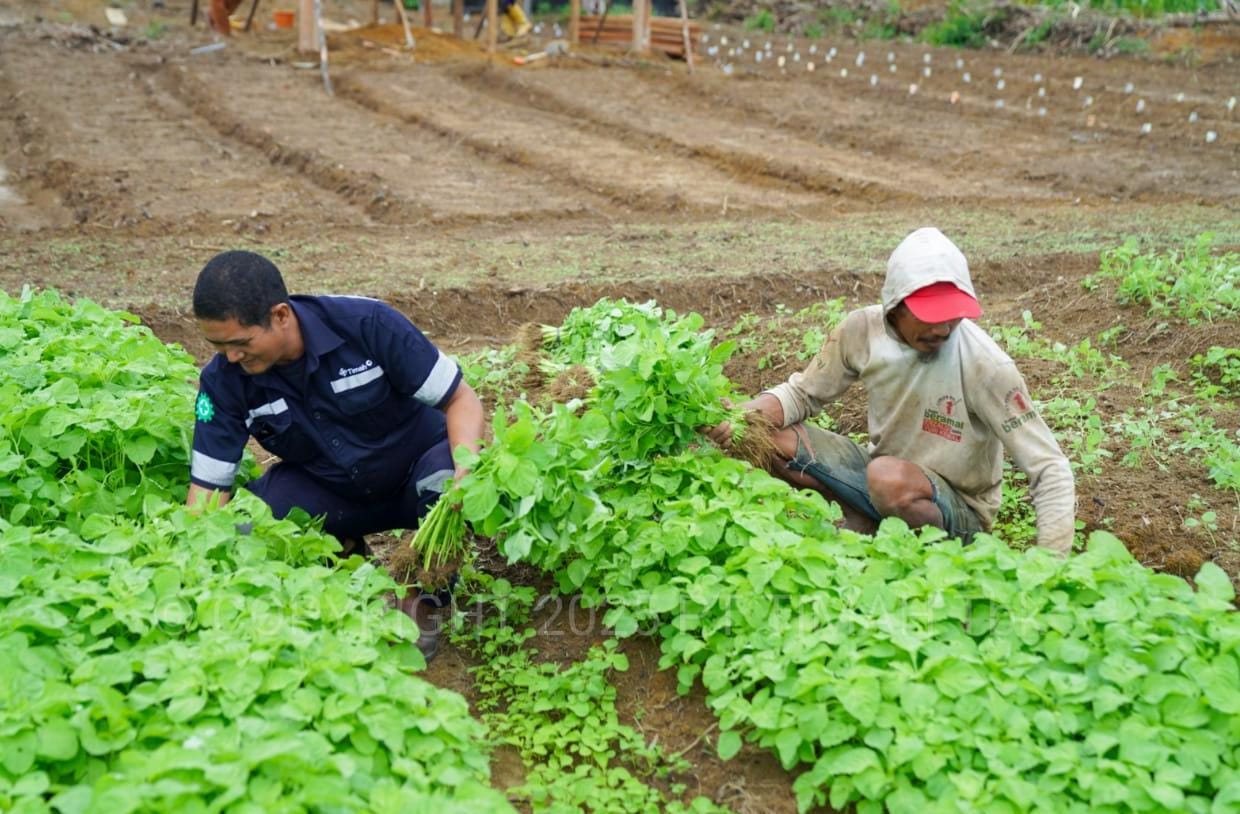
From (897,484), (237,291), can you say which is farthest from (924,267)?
(237,291)

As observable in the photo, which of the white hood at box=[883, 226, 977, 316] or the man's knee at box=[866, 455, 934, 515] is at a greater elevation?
the white hood at box=[883, 226, 977, 316]

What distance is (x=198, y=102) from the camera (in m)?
14.8

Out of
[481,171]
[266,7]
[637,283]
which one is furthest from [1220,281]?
[266,7]

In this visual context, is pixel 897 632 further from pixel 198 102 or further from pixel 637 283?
pixel 198 102

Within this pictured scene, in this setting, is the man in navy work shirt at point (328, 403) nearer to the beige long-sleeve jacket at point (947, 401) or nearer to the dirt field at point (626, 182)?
the dirt field at point (626, 182)

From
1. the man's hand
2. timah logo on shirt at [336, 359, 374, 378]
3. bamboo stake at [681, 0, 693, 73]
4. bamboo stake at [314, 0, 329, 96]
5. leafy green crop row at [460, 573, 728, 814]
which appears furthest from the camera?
bamboo stake at [681, 0, 693, 73]

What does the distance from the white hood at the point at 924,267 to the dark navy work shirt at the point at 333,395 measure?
4.53ft

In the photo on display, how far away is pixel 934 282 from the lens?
3.65 m

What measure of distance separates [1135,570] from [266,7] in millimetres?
22321

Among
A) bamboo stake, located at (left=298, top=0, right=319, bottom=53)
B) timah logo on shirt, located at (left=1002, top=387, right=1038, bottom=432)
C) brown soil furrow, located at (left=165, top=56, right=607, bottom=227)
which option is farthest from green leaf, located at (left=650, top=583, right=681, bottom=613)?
bamboo stake, located at (left=298, top=0, right=319, bottom=53)

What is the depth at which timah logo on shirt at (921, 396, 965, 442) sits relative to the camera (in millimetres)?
3943

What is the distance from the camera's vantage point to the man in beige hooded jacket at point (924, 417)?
12.0 feet

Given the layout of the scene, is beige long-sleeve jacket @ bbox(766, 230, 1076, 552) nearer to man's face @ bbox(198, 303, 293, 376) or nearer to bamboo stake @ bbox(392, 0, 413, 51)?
man's face @ bbox(198, 303, 293, 376)

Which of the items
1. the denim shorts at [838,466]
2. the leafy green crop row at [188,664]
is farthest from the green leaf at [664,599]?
the denim shorts at [838,466]
